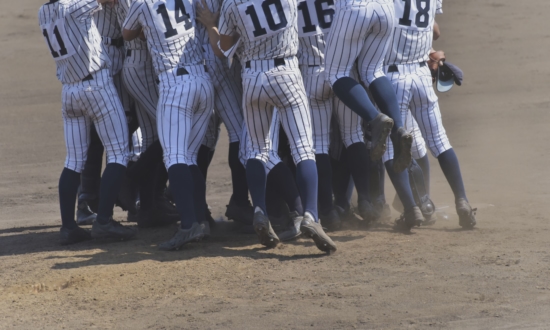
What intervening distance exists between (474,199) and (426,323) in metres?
3.19

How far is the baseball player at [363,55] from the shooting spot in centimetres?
484

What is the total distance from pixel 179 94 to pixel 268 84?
607mm

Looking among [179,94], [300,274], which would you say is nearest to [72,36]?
[179,94]

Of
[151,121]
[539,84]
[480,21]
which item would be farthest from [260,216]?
[480,21]

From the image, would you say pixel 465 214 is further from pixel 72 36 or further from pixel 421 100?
pixel 72 36

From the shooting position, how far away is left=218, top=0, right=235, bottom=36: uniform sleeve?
4.68m

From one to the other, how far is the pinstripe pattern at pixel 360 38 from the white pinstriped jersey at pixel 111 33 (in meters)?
1.59

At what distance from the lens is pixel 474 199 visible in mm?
6605

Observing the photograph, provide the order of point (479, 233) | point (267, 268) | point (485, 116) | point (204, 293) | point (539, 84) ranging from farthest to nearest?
point (539, 84) < point (485, 116) < point (479, 233) < point (267, 268) < point (204, 293)

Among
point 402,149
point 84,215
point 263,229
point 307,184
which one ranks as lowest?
point 84,215

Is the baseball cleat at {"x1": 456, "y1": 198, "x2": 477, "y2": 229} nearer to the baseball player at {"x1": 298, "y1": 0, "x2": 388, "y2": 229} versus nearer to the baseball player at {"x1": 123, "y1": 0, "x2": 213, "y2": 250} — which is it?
the baseball player at {"x1": 298, "y1": 0, "x2": 388, "y2": 229}

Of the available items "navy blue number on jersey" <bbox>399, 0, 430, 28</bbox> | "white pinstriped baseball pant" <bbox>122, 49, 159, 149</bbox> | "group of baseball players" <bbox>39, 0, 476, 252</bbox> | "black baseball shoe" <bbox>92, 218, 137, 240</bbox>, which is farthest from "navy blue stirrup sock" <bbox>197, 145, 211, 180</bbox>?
"navy blue number on jersey" <bbox>399, 0, 430, 28</bbox>

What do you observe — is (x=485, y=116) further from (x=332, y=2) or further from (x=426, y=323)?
(x=426, y=323)

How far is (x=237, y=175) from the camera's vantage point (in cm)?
546
